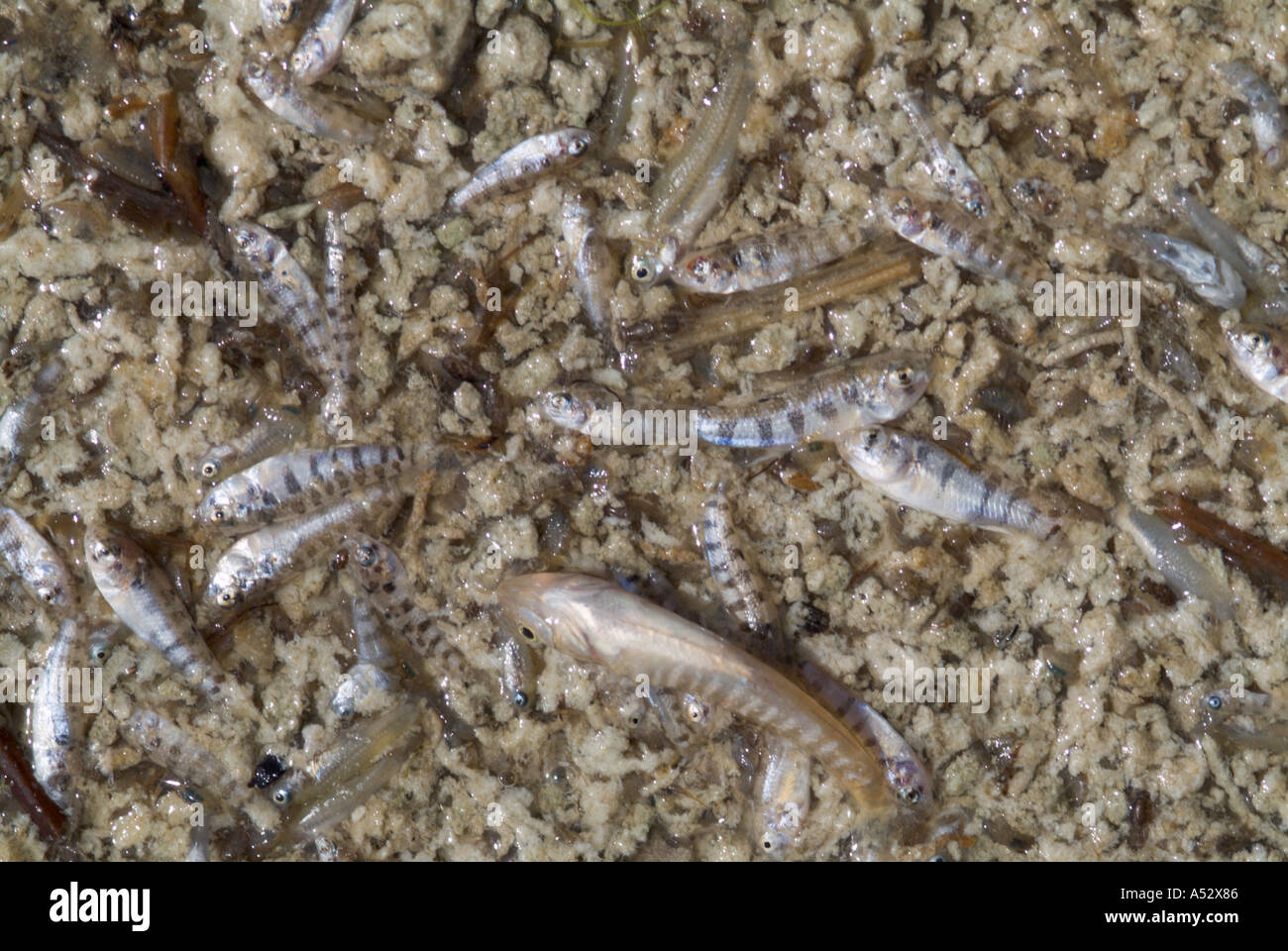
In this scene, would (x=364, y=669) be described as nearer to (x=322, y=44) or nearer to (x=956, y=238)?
(x=322, y=44)

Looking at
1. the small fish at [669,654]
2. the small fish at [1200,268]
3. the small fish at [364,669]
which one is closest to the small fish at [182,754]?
the small fish at [364,669]

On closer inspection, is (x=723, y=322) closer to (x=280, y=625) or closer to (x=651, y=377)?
(x=651, y=377)

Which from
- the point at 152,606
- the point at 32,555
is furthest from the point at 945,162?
the point at 32,555

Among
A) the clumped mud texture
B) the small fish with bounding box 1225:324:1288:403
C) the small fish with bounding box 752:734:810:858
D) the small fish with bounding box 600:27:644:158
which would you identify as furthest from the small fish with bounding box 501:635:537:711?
the small fish with bounding box 1225:324:1288:403

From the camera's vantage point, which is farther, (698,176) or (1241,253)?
(1241,253)

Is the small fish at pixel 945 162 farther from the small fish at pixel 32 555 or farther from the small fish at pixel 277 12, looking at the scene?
the small fish at pixel 32 555

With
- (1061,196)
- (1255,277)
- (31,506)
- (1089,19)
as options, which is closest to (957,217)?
(1061,196)
